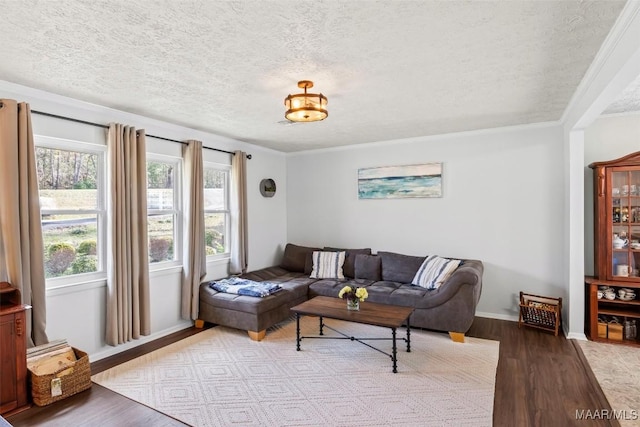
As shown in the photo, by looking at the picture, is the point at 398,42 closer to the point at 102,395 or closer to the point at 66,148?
the point at 66,148

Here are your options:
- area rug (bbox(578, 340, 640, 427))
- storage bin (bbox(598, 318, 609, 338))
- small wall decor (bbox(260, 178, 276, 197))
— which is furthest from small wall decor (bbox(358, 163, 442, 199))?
area rug (bbox(578, 340, 640, 427))

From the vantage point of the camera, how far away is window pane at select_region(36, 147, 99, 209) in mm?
3143

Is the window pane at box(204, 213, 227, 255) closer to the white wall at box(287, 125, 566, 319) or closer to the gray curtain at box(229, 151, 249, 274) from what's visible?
the gray curtain at box(229, 151, 249, 274)

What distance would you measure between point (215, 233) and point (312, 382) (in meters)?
2.69

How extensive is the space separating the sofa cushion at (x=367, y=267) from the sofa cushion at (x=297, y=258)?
2.60ft

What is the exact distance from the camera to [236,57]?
233cm

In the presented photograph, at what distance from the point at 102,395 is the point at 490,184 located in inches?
186

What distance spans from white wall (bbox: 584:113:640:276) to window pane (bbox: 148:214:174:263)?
5001mm

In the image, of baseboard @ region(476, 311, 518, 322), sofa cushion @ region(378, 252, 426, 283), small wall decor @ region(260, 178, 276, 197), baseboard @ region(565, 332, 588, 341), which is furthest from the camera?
small wall decor @ region(260, 178, 276, 197)

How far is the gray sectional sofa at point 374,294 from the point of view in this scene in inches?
147

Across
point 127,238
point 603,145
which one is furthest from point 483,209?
→ point 127,238

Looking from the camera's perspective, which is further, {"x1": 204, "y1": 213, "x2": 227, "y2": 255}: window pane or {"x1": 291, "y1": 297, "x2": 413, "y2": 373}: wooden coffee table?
{"x1": 204, "y1": 213, "x2": 227, "y2": 255}: window pane

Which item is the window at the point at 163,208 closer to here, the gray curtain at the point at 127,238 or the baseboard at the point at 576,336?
the gray curtain at the point at 127,238

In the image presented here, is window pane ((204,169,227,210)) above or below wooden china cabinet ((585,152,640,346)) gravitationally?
above
